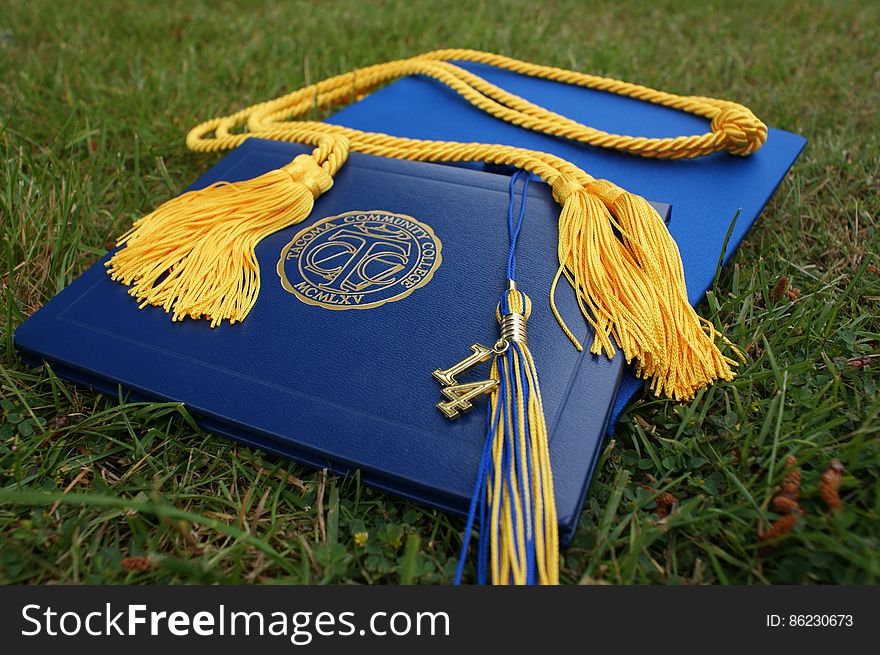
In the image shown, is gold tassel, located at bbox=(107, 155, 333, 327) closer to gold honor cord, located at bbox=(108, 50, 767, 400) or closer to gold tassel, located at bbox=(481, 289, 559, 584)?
gold honor cord, located at bbox=(108, 50, 767, 400)

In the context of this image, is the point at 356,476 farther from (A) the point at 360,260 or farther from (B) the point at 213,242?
(B) the point at 213,242

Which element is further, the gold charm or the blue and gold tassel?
the gold charm

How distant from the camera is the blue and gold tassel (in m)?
0.83

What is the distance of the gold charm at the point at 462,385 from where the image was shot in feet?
3.10

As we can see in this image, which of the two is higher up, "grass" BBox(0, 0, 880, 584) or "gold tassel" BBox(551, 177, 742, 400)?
"gold tassel" BBox(551, 177, 742, 400)

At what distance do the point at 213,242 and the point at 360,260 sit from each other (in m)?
0.28

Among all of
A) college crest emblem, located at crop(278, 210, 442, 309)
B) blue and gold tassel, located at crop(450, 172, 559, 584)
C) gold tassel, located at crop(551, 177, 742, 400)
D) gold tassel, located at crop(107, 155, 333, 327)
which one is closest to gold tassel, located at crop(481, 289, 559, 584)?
blue and gold tassel, located at crop(450, 172, 559, 584)

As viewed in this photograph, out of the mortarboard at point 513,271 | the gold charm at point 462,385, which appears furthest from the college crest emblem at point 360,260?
the gold charm at point 462,385

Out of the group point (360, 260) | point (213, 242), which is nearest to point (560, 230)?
point (360, 260)

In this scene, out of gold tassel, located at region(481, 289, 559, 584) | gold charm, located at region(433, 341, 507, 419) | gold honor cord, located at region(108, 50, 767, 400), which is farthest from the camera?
gold honor cord, located at region(108, 50, 767, 400)

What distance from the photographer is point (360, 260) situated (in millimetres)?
1190

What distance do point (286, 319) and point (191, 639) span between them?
0.48 metres

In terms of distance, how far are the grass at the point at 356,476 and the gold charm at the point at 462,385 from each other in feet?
0.49

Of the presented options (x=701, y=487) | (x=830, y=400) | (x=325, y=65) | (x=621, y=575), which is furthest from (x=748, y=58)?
(x=621, y=575)
